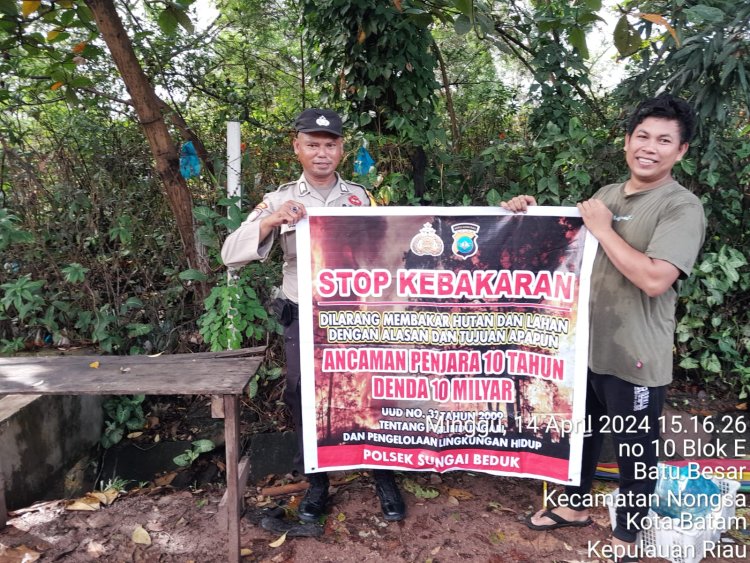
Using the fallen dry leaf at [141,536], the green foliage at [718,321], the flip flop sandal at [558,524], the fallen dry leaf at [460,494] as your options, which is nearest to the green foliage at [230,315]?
the fallen dry leaf at [141,536]

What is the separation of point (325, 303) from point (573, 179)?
1.86 metres

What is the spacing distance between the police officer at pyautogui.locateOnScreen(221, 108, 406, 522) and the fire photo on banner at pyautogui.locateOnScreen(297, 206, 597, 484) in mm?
105

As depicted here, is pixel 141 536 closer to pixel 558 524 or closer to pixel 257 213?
pixel 257 213

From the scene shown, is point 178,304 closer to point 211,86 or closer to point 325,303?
point 325,303

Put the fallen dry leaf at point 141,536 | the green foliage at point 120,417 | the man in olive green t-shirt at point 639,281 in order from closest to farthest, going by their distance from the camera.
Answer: the man in olive green t-shirt at point 639,281 → the fallen dry leaf at point 141,536 → the green foliage at point 120,417

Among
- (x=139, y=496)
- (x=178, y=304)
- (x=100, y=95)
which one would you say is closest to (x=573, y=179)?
(x=178, y=304)

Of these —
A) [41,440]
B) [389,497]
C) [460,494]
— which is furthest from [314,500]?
[41,440]

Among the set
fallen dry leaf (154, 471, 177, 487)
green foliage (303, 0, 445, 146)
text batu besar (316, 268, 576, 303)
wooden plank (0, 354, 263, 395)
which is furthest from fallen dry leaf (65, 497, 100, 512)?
green foliage (303, 0, 445, 146)

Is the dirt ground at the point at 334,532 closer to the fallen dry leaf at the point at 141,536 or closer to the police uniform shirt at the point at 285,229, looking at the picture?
the fallen dry leaf at the point at 141,536

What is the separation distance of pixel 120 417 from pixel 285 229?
2.05 meters

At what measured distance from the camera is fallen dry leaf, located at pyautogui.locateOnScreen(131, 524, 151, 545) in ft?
8.33

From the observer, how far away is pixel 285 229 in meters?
2.31

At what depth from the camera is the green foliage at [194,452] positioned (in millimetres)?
3229

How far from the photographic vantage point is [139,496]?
9.69ft
